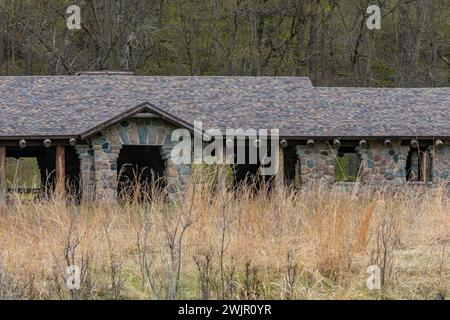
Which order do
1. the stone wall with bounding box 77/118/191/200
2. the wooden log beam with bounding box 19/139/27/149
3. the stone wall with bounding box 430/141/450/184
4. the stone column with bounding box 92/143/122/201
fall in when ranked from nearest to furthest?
1. the wooden log beam with bounding box 19/139/27/149
2. the stone column with bounding box 92/143/122/201
3. the stone wall with bounding box 77/118/191/200
4. the stone wall with bounding box 430/141/450/184

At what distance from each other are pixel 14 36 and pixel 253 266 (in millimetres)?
27875

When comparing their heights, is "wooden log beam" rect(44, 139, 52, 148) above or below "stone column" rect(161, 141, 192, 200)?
above

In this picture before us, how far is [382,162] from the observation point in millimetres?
21141

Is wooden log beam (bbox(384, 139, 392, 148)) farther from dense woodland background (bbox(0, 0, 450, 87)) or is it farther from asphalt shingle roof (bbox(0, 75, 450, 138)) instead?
dense woodland background (bbox(0, 0, 450, 87))

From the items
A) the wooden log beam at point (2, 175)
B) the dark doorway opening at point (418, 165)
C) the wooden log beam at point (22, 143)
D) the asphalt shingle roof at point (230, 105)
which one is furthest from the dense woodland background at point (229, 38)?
the wooden log beam at point (22, 143)

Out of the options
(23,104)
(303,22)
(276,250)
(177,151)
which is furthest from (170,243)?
(303,22)

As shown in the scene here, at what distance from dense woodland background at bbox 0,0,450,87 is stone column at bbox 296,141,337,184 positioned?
13.7 meters

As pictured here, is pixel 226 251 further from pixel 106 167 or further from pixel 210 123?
pixel 210 123

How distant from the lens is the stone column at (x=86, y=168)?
19859 millimetres

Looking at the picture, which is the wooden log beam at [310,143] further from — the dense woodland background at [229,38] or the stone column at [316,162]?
the dense woodland background at [229,38]

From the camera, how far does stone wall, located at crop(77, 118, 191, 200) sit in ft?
65.0

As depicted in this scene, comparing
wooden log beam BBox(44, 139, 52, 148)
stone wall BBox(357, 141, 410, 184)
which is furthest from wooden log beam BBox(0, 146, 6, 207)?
stone wall BBox(357, 141, 410, 184)

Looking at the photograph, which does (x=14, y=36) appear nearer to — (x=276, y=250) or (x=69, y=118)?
(x=69, y=118)
